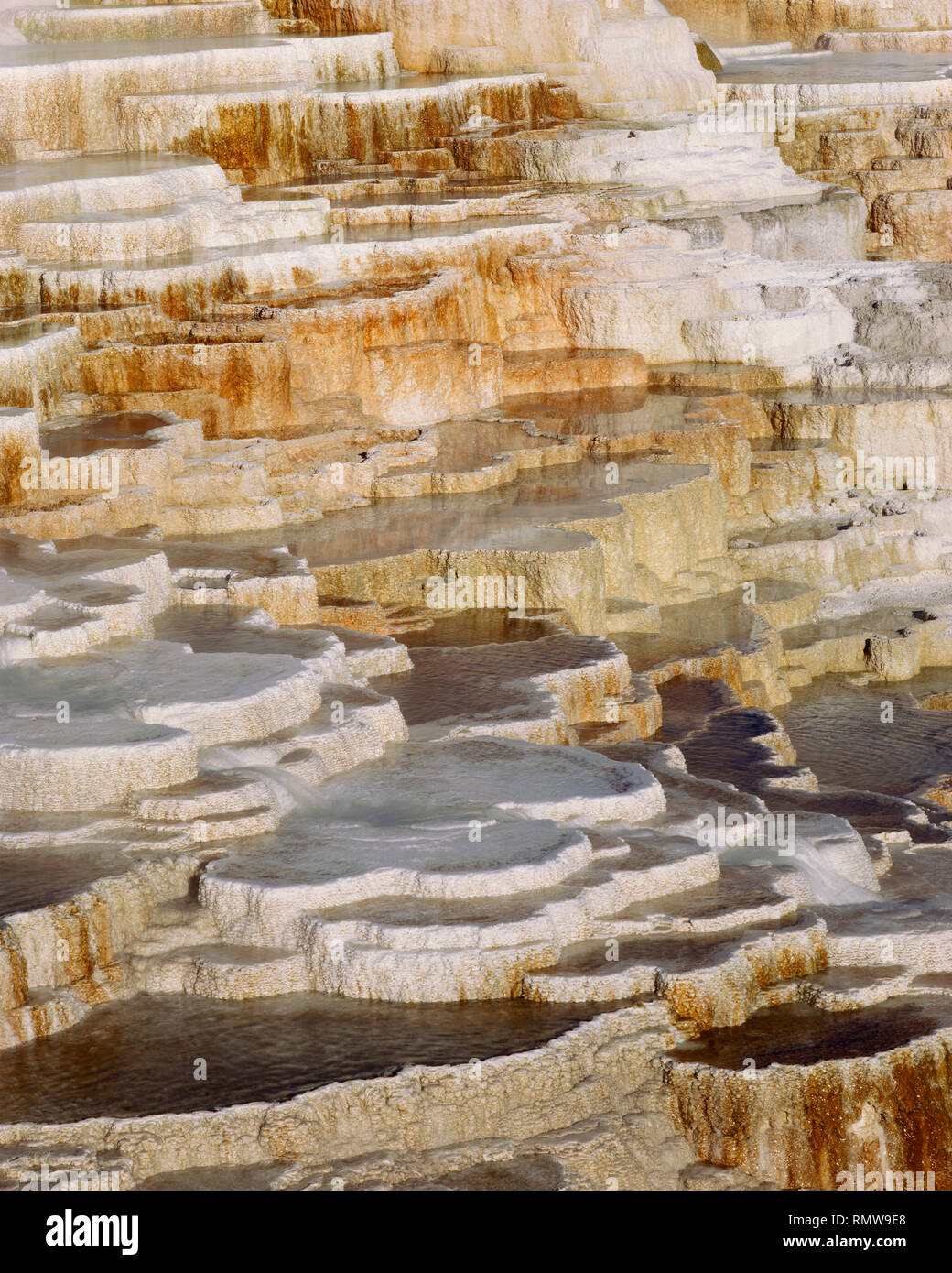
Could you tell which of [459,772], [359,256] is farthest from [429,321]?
[459,772]

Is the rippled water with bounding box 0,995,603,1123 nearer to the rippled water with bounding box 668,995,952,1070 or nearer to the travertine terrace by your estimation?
the travertine terrace

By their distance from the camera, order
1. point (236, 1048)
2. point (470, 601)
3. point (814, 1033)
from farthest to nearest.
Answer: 1. point (470, 601)
2. point (814, 1033)
3. point (236, 1048)

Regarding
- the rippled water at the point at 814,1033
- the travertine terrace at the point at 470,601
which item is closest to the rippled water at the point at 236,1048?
the travertine terrace at the point at 470,601

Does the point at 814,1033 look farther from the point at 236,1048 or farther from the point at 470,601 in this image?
the point at 470,601

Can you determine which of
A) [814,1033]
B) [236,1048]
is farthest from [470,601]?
[236,1048]

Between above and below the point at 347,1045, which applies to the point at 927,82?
above

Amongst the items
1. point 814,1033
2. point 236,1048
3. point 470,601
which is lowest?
point 814,1033

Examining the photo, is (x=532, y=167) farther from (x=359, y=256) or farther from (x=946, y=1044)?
(x=946, y=1044)

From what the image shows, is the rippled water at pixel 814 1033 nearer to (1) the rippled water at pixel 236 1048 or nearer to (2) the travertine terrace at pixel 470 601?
(2) the travertine terrace at pixel 470 601
